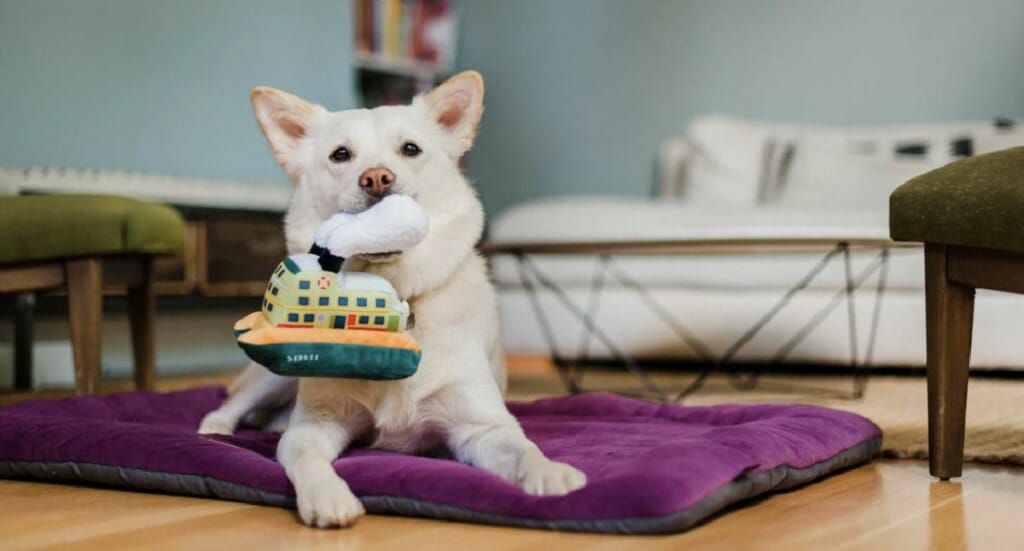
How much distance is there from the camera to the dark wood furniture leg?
3.20 metres

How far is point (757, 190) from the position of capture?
416 cm

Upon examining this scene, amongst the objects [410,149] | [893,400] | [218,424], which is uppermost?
[410,149]

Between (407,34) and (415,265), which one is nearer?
(415,265)

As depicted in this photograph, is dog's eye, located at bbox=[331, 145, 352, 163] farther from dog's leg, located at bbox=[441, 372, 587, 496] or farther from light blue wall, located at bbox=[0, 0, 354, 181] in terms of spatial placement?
light blue wall, located at bbox=[0, 0, 354, 181]

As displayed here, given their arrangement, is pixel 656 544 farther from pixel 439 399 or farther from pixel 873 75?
pixel 873 75

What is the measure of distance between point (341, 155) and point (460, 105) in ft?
0.82

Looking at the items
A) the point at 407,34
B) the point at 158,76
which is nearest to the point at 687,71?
the point at 407,34

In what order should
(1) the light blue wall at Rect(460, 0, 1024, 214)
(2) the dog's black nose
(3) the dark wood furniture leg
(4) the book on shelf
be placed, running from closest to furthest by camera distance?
1. (2) the dog's black nose
2. (3) the dark wood furniture leg
3. (1) the light blue wall at Rect(460, 0, 1024, 214)
4. (4) the book on shelf

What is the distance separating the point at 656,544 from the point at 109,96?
118 inches

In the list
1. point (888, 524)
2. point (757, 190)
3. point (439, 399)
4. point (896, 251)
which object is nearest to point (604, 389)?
point (896, 251)

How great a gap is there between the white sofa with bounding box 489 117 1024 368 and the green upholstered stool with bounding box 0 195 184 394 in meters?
1.15

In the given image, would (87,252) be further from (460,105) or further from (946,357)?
(946,357)

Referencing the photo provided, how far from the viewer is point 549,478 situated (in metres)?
1.37

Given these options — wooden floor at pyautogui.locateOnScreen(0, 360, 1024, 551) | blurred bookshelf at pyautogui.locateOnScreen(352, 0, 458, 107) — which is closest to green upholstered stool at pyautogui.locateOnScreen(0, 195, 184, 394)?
wooden floor at pyautogui.locateOnScreen(0, 360, 1024, 551)
